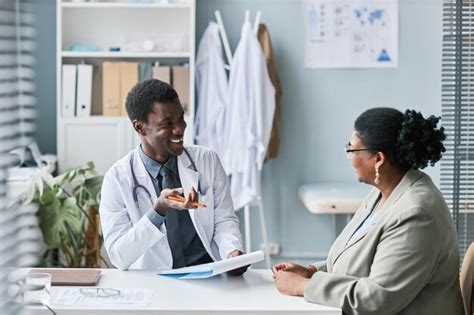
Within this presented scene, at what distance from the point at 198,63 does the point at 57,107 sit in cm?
87

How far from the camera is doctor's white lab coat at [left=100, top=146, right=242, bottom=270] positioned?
8.04 ft

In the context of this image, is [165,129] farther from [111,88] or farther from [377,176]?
[111,88]

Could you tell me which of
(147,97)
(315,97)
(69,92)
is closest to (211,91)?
(315,97)

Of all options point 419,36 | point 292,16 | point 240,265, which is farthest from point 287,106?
point 240,265

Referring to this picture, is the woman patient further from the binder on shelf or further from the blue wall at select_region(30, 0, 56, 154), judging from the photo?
the blue wall at select_region(30, 0, 56, 154)

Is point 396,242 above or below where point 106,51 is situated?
below

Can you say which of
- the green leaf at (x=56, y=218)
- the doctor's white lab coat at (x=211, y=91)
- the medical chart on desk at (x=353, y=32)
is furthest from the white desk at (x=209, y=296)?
the medical chart on desk at (x=353, y=32)

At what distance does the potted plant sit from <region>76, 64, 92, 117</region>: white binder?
0.33 m

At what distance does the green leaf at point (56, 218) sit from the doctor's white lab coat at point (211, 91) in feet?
2.91

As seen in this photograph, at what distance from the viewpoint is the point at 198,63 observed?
466cm

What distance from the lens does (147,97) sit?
260 centimetres

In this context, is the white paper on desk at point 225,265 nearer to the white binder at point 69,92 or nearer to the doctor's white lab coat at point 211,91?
the doctor's white lab coat at point 211,91

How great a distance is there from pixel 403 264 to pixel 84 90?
2975mm

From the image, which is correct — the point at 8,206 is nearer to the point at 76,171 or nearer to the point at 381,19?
the point at 76,171
